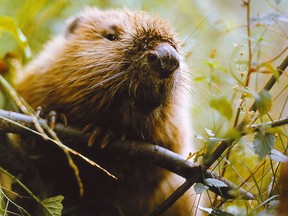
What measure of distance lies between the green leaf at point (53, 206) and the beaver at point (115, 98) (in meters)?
0.47

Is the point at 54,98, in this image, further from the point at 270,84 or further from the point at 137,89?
the point at 270,84

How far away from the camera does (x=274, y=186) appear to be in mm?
1958

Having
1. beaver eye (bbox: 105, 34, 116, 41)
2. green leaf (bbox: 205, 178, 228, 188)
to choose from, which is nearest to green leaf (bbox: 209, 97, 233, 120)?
green leaf (bbox: 205, 178, 228, 188)

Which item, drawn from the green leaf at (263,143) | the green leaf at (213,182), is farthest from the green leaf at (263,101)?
the green leaf at (213,182)

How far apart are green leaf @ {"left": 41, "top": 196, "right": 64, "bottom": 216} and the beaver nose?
31.1 inches

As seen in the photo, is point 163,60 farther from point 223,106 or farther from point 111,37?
point 111,37

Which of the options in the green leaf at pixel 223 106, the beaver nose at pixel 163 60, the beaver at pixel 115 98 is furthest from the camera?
the beaver at pixel 115 98

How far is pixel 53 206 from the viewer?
6.33 ft

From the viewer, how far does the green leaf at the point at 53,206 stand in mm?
1912

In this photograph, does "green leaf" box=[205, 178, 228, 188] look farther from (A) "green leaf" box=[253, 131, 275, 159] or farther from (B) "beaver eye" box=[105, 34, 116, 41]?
(B) "beaver eye" box=[105, 34, 116, 41]

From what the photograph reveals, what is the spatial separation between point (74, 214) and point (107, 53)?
976 millimetres

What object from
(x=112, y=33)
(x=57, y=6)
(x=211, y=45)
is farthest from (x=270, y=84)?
(x=211, y=45)

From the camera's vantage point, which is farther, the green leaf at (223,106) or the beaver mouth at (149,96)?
the beaver mouth at (149,96)

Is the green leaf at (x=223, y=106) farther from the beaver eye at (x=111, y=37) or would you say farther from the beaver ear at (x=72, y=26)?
the beaver ear at (x=72, y=26)
